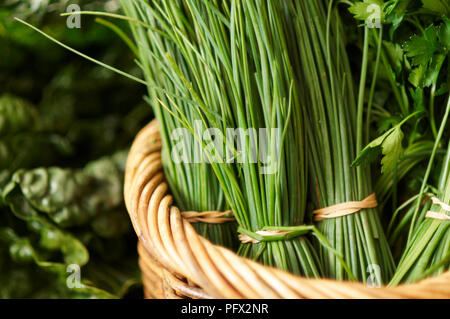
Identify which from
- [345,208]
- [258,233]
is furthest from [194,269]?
[345,208]

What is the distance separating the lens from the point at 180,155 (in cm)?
60

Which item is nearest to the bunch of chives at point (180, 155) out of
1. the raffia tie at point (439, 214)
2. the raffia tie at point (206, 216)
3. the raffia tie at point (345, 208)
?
the raffia tie at point (206, 216)

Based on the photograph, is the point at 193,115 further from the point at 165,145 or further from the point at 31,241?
the point at 31,241

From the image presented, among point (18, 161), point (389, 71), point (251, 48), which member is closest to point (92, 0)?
point (18, 161)

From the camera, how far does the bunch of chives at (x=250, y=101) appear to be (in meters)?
0.51

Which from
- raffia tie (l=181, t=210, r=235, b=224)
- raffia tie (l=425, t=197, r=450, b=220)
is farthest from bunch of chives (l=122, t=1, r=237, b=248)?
raffia tie (l=425, t=197, r=450, b=220)

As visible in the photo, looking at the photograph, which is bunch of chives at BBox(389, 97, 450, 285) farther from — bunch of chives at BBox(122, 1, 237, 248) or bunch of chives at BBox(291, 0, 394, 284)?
bunch of chives at BBox(122, 1, 237, 248)

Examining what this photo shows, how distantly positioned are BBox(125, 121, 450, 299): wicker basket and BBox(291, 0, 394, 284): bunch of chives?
114 millimetres

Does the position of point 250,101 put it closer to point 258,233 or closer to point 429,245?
point 258,233

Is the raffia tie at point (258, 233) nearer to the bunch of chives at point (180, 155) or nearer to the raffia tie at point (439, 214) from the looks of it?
Answer: the bunch of chives at point (180, 155)

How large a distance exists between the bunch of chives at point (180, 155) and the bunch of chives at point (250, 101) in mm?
19

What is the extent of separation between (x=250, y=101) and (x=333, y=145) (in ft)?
0.45

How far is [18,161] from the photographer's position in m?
0.85

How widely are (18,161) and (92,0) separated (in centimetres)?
36
